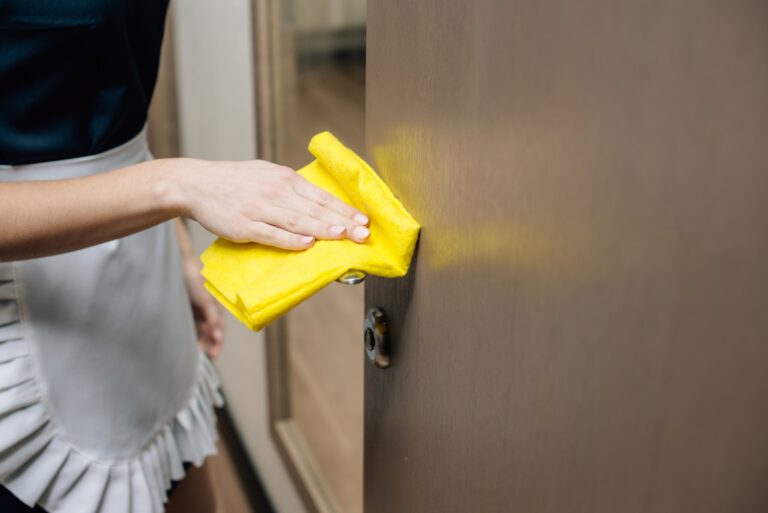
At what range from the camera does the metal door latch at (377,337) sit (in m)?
0.69

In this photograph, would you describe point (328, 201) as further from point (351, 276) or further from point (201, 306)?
point (201, 306)

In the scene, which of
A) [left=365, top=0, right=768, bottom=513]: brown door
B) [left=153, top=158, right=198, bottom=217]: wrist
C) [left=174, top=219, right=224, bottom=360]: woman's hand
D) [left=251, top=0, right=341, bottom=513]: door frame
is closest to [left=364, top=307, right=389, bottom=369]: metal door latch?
[left=365, top=0, right=768, bottom=513]: brown door

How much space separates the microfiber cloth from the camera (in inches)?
23.6

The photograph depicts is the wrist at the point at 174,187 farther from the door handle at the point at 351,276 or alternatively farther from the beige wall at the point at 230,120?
the beige wall at the point at 230,120

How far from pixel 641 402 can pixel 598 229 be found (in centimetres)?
9

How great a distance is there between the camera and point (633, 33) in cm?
38

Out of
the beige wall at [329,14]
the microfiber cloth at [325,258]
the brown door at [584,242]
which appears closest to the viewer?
the brown door at [584,242]

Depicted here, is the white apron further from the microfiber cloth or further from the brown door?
the brown door

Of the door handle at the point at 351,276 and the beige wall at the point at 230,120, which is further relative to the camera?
the beige wall at the point at 230,120

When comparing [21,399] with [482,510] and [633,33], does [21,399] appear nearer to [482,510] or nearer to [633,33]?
[482,510]

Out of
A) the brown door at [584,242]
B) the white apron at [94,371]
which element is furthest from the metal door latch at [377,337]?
the white apron at [94,371]

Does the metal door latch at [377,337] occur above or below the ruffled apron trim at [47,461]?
above

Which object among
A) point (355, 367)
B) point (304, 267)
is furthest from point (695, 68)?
point (355, 367)

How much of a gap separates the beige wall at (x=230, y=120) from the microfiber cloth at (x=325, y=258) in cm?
74
